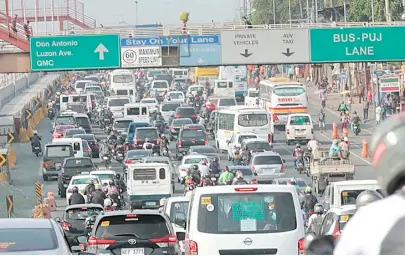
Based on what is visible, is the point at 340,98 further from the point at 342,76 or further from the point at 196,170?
the point at 196,170

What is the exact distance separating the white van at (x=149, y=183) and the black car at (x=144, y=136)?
53.5 ft

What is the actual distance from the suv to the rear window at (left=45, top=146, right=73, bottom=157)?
31.2 m

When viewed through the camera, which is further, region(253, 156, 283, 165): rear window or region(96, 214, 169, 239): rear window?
region(253, 156, 283, 165): rear window

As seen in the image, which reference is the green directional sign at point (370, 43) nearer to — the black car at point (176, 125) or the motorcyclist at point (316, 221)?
the black car at point (176, 125)

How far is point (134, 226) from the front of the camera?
53.0 feet

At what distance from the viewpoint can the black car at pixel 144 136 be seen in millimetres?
55719

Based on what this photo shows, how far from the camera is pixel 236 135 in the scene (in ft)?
179

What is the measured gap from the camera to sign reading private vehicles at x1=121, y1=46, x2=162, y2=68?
149 feet

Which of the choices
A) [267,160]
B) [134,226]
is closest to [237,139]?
[267,160]

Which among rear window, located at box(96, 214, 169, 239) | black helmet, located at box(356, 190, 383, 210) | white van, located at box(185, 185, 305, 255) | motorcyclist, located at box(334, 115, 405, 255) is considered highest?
motorcyclist, located at box(334, 115, 405, 255)

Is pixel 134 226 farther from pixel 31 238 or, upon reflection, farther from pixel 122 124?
pixel 122 124

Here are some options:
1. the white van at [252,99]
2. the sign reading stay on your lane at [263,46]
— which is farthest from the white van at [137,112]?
the sign reading stay on your lane at [263,46]

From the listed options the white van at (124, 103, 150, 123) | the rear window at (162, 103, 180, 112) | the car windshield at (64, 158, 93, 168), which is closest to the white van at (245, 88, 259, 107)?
the rear window at (162, 103, 180, 112)

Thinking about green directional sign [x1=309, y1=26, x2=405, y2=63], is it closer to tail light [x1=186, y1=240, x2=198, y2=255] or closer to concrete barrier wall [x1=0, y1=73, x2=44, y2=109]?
tail light [x1=186, y1=240, x2=198, y2=255]
